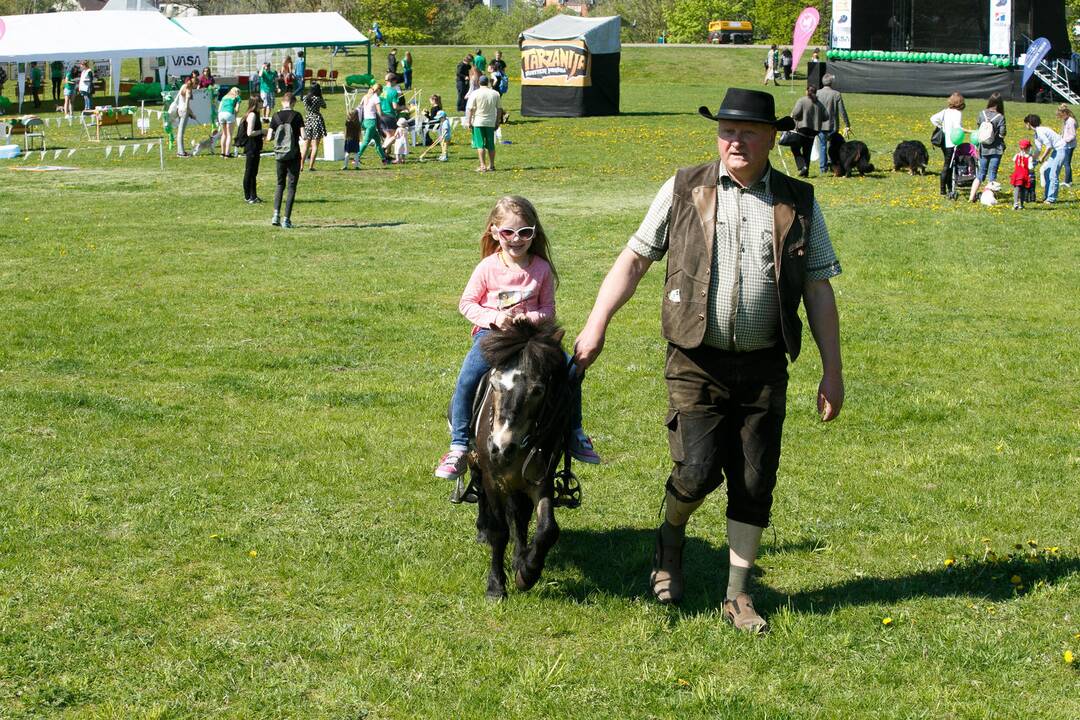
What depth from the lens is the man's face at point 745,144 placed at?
526 cm

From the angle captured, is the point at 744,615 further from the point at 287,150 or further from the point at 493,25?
the point at 493,25

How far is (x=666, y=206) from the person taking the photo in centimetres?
550

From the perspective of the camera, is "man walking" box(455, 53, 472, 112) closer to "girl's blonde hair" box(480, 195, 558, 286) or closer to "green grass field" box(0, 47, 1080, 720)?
"green grass field" box(0, 47, 1080, 720)

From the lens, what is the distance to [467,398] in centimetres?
630

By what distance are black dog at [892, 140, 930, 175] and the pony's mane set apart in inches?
900

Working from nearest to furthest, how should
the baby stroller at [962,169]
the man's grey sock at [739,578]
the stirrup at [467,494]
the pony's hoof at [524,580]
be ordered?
the man's grey sock at [739,578] < the pony's hoof at [524,580] < the stirrup at [467,494] < the baby stroller at [962,169]

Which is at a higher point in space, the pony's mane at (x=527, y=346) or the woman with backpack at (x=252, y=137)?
the woman with backpack at (x=252, y=137)

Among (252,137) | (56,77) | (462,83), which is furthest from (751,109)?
(56,77)

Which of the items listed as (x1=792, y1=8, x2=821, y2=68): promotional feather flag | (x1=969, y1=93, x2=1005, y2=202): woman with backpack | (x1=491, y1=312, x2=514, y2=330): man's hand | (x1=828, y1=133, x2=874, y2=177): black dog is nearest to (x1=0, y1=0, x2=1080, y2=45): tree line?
(x1=792, y1=8, x2=821, y2=68): promotional feather flag

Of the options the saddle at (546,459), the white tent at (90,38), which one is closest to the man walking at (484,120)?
the white tent at (90,38)

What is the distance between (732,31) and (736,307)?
295ft

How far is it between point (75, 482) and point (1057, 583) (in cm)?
542

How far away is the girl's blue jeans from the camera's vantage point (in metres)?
6.16

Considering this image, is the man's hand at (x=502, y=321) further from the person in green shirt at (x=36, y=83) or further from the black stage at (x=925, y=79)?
the person in green shirt at (x=36, y=83)
